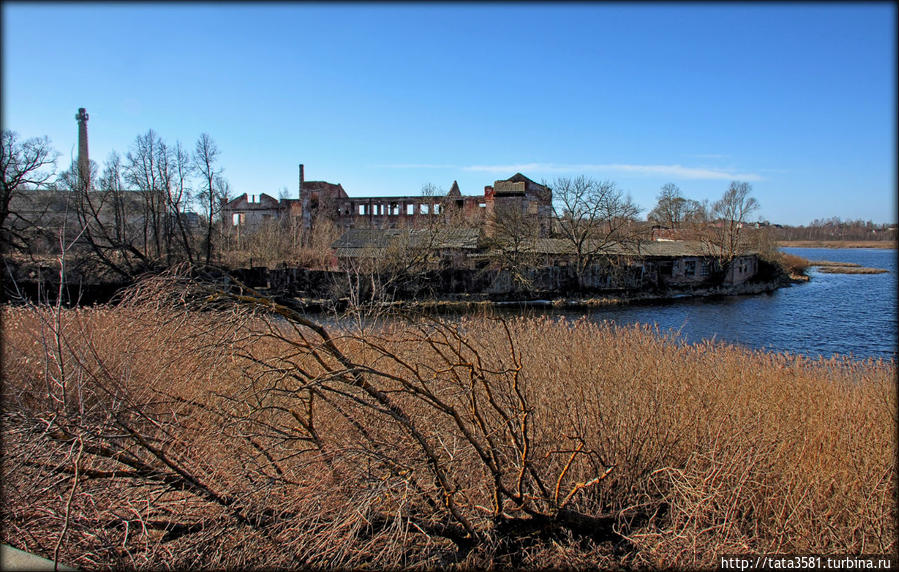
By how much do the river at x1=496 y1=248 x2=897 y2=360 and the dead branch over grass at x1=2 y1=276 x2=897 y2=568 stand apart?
6192 mm

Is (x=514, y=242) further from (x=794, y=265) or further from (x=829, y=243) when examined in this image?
(x=829, y=243)

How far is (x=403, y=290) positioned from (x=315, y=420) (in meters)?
23.6

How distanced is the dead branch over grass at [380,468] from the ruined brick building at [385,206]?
33.7 m

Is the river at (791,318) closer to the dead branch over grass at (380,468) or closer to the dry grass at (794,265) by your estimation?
the dead branch over grass at (380,468)

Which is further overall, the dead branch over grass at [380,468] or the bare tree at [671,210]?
the bare tree at [671,210]

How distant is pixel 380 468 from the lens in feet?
16.0

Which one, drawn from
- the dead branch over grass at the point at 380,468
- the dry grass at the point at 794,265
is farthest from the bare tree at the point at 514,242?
the dry grass at the point at 794,265

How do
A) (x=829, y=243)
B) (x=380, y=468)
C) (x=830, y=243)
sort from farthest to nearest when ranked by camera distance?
1. (x=829, y=243)
2. (x=830, y=243)
3. (x=380, y=468)

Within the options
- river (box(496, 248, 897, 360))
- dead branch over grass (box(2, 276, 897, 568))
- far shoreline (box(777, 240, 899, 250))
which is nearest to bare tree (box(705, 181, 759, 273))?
river (box(496, 248, 897, 360))

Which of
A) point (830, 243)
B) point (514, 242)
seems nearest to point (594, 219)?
point (514, 242)

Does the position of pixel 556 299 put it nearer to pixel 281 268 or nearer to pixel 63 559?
pixel 281 268

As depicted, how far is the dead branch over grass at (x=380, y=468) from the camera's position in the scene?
4484 millimetres

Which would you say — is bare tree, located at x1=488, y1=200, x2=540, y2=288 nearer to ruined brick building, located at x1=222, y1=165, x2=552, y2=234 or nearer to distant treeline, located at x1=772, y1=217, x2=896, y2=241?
ruined brick building, located at x1=222, y1=165, x2=552, y2=234

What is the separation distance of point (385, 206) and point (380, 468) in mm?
43561
